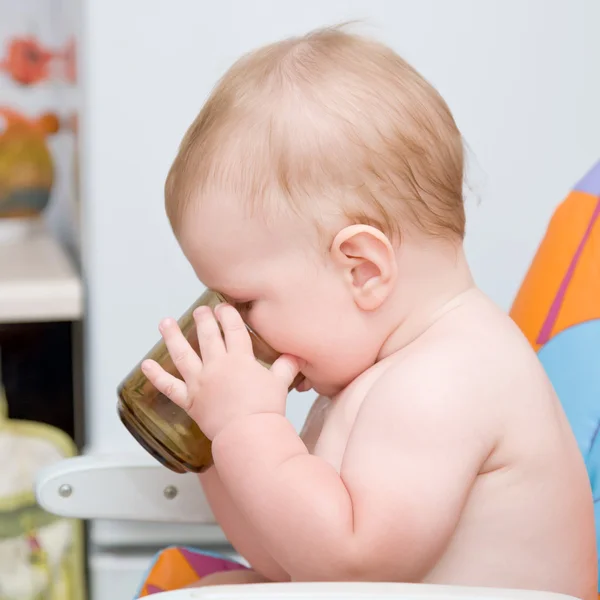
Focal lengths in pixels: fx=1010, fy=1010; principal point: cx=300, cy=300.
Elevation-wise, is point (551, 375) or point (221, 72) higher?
point (221, 72)

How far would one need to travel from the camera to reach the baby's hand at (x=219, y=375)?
623mm

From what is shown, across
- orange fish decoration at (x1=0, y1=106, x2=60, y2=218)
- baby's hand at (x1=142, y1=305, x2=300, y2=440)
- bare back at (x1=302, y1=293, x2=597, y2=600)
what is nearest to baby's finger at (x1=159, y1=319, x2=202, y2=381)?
baby's hand at (x1=142, y1=305, x2=300, y2=440)

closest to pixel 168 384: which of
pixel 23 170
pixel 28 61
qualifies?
pixel 23 170

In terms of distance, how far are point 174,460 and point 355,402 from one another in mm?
135

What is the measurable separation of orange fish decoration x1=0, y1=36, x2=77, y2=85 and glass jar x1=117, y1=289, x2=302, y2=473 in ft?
2.59

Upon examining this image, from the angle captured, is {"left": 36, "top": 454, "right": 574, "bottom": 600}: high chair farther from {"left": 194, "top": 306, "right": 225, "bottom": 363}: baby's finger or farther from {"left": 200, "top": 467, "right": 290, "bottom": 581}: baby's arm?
{"left": 194, "top": 306, "right": 225, "bottom": 363}: baby's finger

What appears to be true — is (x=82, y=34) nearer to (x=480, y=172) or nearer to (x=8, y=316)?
(x=8, y=316)

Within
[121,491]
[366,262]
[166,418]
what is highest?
[366,262]

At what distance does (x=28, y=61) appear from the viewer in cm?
137

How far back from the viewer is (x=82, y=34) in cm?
98

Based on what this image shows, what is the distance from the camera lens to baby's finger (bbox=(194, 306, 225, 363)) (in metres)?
0.64

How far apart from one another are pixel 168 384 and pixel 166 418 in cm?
4

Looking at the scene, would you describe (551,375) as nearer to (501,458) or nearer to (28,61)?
(501,458)

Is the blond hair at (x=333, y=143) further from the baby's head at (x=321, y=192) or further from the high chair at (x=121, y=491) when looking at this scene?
the high chair at (x=121, y=491)
